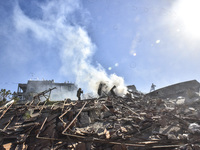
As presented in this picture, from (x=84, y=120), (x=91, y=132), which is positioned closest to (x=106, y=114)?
(x=84, y=120)

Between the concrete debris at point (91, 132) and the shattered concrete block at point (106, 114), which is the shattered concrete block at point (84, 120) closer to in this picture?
the concrete debris at point (91, 132)

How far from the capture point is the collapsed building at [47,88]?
31.4 m

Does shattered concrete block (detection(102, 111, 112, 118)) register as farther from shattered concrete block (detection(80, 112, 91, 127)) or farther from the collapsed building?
the collapsed building

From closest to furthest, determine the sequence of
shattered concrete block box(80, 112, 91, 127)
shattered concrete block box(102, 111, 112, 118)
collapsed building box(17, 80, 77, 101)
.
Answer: shattered concrete block box(80, 112, 91, 127) → shattered concrete block box(102, 111, 112, 118) → collapsed building box(17, 80, 77, 101)

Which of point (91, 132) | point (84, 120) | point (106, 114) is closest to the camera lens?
point (91, 132)

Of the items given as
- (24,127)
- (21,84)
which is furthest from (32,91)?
(24,127)

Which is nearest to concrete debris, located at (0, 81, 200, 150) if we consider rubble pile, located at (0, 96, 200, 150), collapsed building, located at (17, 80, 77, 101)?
rubble pile, located at (0, 96, 200, 150)

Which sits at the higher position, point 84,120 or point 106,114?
point 106,114

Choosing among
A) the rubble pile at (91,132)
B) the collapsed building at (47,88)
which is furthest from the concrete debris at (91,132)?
the collapsed building at (47,88)

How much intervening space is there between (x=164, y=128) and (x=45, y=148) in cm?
592

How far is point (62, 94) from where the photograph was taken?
34781mm

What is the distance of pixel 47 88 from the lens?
1336 inches

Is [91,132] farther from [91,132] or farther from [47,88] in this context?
[47,88]

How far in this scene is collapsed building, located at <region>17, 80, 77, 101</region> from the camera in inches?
1236
